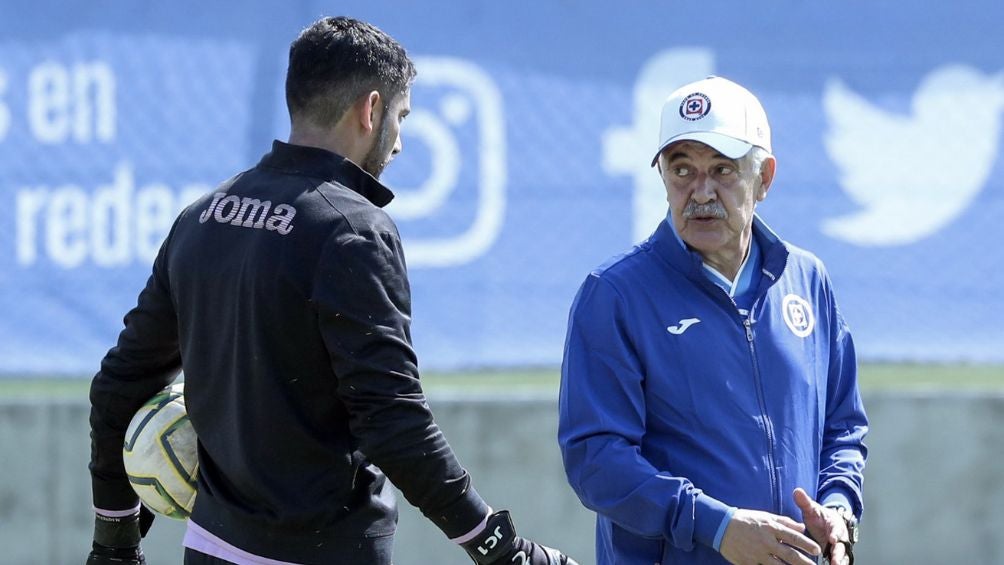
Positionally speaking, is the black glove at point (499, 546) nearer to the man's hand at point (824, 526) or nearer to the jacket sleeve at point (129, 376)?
the man's hand at point (824, 526)

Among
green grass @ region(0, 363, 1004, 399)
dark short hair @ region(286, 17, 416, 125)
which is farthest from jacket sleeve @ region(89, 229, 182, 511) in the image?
green grass @ region(0, 363, 1004, 399)

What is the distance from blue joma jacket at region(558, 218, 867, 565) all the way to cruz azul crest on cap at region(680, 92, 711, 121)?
287 millimetres

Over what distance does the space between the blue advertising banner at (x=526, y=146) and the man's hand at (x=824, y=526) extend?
11.7 ft

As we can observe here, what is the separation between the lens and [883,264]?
22.6 feet

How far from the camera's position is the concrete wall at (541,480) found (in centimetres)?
633

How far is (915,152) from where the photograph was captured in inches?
273

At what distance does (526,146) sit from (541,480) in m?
1.59

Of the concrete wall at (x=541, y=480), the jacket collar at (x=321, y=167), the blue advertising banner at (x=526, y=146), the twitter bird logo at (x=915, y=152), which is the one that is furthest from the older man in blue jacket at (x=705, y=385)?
the twitter bird logo at (x=915, y=152)

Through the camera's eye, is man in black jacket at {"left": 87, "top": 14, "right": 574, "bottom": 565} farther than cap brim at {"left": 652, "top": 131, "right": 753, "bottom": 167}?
No

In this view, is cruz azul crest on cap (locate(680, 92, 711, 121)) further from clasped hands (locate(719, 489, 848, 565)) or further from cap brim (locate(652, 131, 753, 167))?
clasped hands (locate(719, 489, 848, 565))

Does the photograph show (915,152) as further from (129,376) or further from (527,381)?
(129,376)

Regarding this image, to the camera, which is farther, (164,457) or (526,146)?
(526,146)

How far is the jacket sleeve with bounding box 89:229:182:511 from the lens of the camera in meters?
3.52

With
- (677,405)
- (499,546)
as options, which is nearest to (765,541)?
(677,405)
